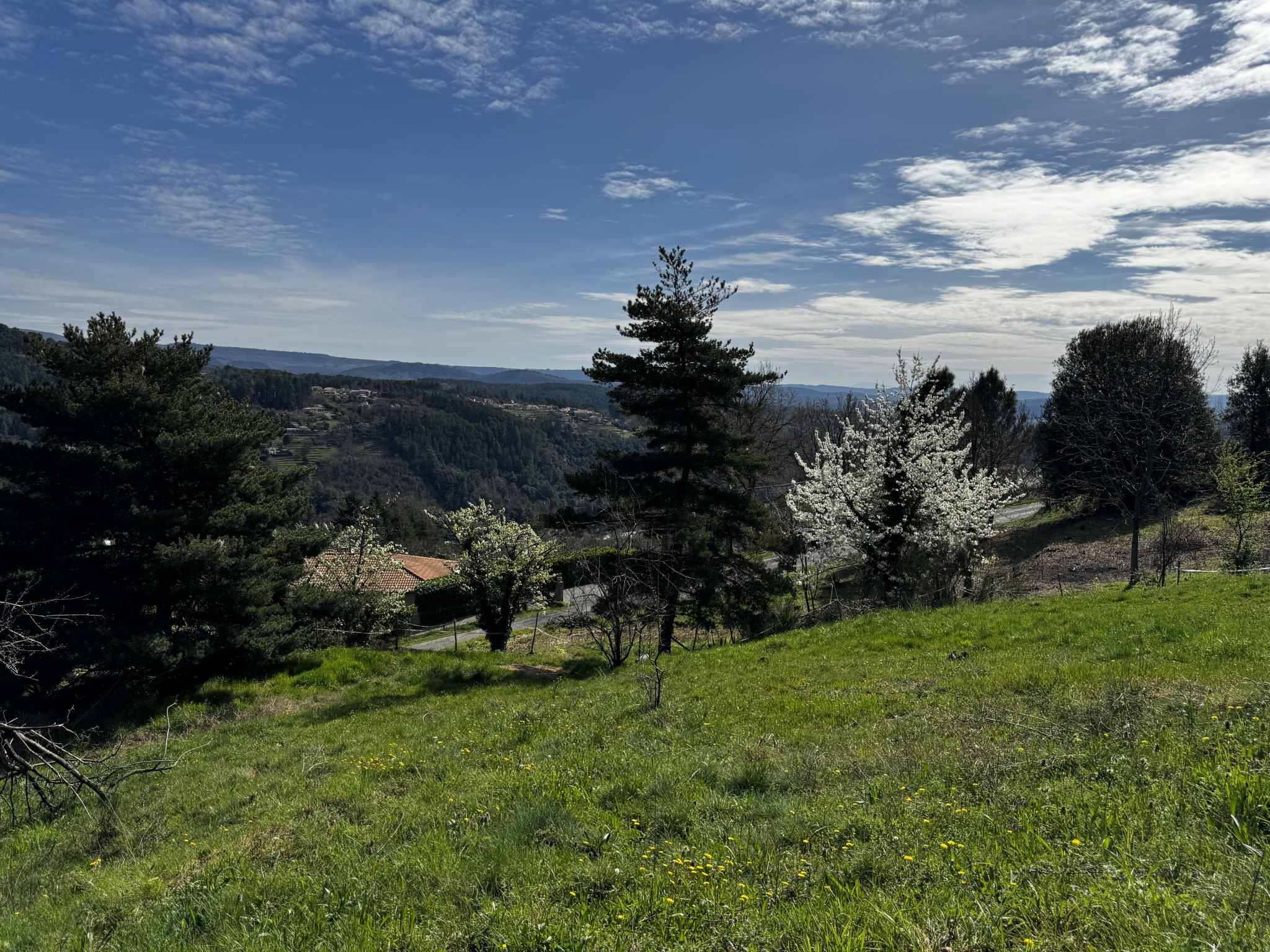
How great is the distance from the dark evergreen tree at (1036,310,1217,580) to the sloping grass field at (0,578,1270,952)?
16371 millimetres

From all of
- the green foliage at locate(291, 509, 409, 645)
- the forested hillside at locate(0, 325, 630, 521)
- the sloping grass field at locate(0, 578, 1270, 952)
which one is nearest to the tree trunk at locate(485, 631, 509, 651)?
the green foliage at locate(291, 509, 409, 645)

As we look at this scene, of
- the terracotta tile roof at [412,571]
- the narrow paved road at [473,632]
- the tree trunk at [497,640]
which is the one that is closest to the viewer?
the tree trunk at [497,640]

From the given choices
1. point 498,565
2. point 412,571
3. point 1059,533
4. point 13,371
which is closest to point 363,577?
point 498,565

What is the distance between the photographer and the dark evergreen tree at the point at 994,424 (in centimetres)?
3991

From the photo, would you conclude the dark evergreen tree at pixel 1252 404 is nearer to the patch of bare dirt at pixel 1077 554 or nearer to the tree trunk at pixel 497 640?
the patch of bare dirt at pixel 1077 554

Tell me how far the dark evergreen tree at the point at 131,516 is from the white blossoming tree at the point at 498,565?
620cm

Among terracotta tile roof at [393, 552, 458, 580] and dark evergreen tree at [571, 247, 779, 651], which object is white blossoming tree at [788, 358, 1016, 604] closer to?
dark evergreen tree at [571, 247, 779, 651]

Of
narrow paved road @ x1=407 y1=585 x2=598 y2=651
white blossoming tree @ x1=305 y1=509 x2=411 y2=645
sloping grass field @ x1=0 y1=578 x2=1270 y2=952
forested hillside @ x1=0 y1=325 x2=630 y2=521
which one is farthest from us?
forested hillside @ x1=0 y1=325 x2=630 y2=521

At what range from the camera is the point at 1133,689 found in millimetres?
6945

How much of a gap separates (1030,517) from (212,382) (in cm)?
4922

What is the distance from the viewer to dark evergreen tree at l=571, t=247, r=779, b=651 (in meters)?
19.9

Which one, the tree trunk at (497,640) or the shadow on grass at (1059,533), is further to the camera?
the shadow on grass at (1059,533)

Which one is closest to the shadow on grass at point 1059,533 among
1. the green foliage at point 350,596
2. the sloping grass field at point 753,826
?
the sloping grass field at point 753,826

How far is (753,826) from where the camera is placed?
5.12m
